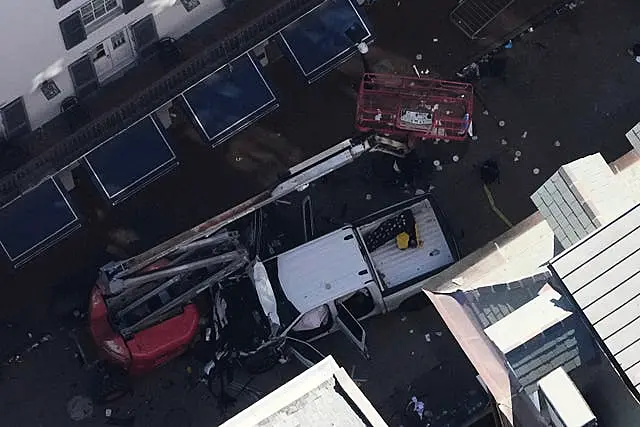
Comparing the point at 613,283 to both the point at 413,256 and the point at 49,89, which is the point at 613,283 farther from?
the point at 49,89

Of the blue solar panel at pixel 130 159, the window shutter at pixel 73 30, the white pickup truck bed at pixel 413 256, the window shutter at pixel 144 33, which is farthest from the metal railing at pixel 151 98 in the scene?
the white pickup truck bed at pixel 413 256

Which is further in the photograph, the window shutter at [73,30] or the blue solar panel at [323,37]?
the blue solar panel at [323,37]

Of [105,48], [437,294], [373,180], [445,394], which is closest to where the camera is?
[437,294]

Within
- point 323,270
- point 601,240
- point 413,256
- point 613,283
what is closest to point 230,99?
point 323,270

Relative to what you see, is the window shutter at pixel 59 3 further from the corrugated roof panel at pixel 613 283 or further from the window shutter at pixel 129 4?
the corrugated roof panel at pixel 613 283

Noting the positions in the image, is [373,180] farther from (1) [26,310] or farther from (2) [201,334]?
(1) [26,310]

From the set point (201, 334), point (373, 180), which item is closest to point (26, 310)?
point (201, 334)
